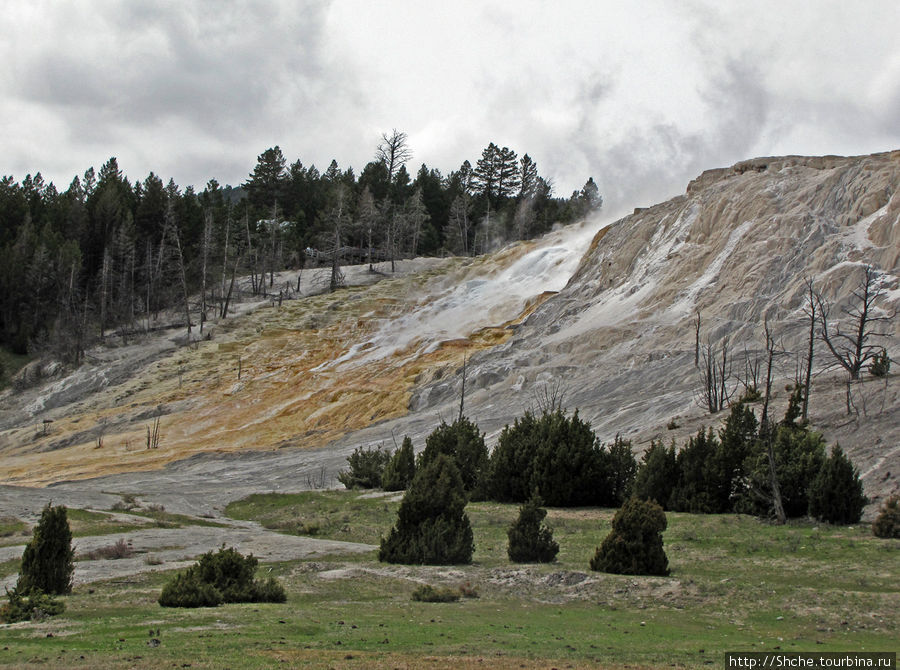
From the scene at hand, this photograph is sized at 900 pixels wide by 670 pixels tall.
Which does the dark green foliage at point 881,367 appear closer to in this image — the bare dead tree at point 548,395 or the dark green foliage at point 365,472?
the bare dead tree at point 548,395

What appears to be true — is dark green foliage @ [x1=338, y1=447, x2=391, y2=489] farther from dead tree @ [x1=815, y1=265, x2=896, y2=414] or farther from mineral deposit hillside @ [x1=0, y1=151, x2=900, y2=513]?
dead tree @ [x1=815, y1=265, x2=896, y2=414]

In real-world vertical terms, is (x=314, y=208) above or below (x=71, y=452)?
above

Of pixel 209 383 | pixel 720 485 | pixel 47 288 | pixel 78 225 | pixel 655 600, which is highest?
pixel 78 225

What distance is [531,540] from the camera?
1997cm

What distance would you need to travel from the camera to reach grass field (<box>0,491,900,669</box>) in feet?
34.1

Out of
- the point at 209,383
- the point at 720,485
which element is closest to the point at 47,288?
the point at 209,383

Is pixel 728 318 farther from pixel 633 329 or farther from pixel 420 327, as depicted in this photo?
pixel 420 327

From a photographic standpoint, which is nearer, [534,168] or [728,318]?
[728,318]

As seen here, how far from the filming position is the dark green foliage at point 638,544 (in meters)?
17.9

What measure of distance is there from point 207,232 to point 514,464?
203 ft

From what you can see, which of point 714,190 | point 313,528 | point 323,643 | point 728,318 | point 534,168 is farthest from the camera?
point 534,168

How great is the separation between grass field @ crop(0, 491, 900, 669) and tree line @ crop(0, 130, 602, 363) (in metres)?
68.0

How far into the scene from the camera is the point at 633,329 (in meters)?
56.1

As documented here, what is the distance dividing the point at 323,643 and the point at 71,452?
53.8 m
